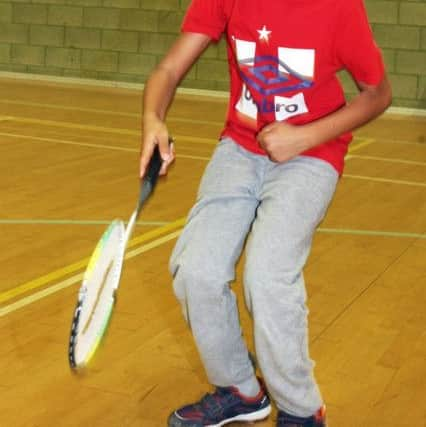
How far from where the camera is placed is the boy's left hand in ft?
6.95

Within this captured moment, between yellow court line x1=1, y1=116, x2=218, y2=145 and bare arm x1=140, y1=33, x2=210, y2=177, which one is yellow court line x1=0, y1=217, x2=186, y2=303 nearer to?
bare arm x1=140, y1=33, x2=210, y2=177

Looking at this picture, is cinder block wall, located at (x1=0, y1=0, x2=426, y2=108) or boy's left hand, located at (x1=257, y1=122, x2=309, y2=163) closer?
boy's left hand, located at (x1=257, y1=122, x2=309, y2=163)

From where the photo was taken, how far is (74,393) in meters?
2.57

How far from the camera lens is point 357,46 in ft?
7.22

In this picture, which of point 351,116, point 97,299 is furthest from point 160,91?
point 97,299

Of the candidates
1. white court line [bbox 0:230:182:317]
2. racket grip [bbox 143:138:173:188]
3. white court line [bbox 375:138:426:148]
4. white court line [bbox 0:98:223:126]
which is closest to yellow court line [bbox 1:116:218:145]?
white court line [bbox 0:98:223:126]

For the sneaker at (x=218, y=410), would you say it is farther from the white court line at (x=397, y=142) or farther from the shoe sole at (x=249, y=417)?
the white court line at (x=397, y=142)

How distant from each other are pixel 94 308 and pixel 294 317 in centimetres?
49

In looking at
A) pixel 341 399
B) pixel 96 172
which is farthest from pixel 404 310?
pixel 96 172

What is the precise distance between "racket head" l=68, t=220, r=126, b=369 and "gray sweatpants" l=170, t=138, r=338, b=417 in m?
0.23

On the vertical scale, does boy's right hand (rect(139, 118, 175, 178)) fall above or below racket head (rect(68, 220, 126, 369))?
above

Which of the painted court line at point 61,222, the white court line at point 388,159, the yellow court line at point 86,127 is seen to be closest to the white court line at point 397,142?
the white court line at point 388,159

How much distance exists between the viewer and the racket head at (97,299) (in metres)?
1.85

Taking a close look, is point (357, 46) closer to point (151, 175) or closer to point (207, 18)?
point (207, 18)
